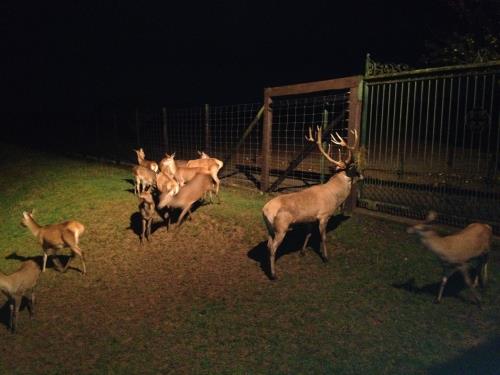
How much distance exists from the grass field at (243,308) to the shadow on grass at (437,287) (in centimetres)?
2

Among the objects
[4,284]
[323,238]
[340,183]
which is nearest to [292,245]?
[323,238]

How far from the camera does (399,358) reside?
3.74 metres

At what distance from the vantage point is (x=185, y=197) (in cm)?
737

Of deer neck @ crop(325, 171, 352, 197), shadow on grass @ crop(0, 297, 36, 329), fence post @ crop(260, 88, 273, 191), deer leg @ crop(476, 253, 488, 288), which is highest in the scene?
fence post @ crop(260, 88, 273, 191)

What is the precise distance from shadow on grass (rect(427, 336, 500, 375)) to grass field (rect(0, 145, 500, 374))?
0.01m

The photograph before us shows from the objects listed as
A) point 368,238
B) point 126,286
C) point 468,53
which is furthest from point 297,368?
point 468,53

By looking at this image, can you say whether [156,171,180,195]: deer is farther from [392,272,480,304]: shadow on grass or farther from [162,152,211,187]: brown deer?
[392,272,480,304]: shadow on grass

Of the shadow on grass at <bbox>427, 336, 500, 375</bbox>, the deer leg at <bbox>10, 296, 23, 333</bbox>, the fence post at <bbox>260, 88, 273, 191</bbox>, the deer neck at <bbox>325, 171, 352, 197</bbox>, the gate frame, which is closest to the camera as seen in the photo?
the shadow on grass at <bbox>427, 336, 500, 375</bbox>

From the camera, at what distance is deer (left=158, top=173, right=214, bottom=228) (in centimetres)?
714

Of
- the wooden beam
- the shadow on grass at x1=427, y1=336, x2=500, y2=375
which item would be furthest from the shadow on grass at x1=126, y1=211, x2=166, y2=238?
the shadow on grass at x1=427, y1=336, x2=500, y2=375

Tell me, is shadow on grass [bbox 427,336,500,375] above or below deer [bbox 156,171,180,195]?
below

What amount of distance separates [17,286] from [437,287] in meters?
4.48

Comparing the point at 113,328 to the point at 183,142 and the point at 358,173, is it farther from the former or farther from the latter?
the point at 183,142

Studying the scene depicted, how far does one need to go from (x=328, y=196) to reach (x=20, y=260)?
4.52m
